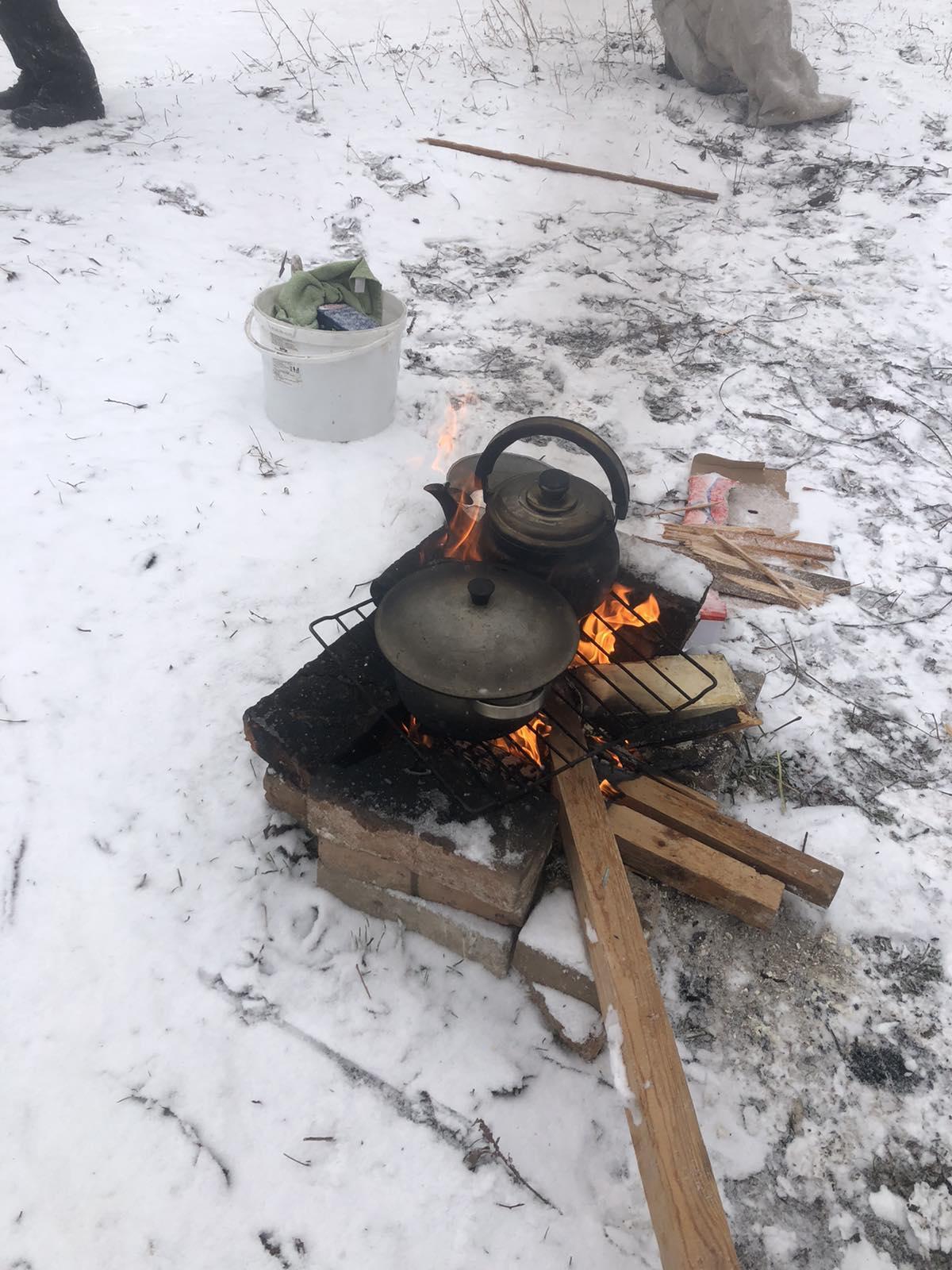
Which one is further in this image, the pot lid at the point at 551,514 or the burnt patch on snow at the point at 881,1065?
the pot lid at the point at 551,514

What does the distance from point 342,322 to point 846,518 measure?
2.94m

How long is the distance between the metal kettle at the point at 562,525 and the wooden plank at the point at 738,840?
0.67m

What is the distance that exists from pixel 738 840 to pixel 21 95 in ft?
29.6

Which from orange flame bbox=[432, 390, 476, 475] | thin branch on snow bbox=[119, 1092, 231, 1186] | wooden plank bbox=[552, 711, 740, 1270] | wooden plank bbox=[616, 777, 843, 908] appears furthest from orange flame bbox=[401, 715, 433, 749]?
orange flame bbox=[432, 390, 476, 475]

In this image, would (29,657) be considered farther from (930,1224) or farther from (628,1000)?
(930,1224)

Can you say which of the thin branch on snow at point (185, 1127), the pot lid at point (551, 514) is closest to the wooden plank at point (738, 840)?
the pot lid at point (551, 514)

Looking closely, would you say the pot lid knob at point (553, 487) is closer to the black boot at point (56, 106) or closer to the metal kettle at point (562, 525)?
the metal kettle at point (562, 525)

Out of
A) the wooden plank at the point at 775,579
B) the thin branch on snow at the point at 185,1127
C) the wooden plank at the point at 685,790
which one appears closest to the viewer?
the thin branch on snow at the point at 185,1127

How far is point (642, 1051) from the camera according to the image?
6.29ft

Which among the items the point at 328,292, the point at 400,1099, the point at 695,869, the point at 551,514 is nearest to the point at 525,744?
the point at 695,869

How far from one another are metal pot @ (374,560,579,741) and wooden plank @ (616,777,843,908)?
620 mm

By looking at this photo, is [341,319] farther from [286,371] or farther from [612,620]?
[612,620]

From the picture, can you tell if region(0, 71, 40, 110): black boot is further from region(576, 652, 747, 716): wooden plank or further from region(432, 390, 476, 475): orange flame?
region(576, 652, 747, 716): wooden plank

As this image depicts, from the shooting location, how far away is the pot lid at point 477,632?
206cm
